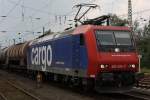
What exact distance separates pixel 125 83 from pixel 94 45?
207 centimetres

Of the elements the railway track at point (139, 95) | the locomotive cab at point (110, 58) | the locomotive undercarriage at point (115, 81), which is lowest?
the railway track at point (139, 95)

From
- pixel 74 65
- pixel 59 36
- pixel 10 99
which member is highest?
pixel 59 36

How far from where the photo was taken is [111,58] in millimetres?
18047

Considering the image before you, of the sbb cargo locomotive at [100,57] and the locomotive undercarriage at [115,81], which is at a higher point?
the sbb cargo locomotive at [100,57]

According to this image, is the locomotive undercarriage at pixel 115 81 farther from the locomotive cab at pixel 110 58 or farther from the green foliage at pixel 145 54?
the green foliage at pixel 145 54

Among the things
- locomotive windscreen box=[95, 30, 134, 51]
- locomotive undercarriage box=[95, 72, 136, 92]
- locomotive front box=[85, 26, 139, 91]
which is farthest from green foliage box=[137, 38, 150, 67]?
locomotive undercarriage box=[95, 72, 136, 92]

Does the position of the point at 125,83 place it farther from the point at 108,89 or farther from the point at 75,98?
the point at 75,98

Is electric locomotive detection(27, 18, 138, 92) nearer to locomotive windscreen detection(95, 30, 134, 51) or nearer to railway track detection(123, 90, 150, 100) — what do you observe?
locomotive windscreen detection(95, 30, 134, 51)

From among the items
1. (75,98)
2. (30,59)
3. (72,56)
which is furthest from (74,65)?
(30,59)

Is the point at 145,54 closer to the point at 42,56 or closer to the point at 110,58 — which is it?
the point at 42,56

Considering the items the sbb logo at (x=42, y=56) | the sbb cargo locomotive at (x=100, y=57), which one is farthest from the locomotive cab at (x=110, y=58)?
the sbb logo at (x=42, y=56)

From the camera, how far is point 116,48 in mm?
18484

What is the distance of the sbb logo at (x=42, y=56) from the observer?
81.8ft

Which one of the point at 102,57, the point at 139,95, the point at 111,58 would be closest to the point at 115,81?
the point at 111,58
